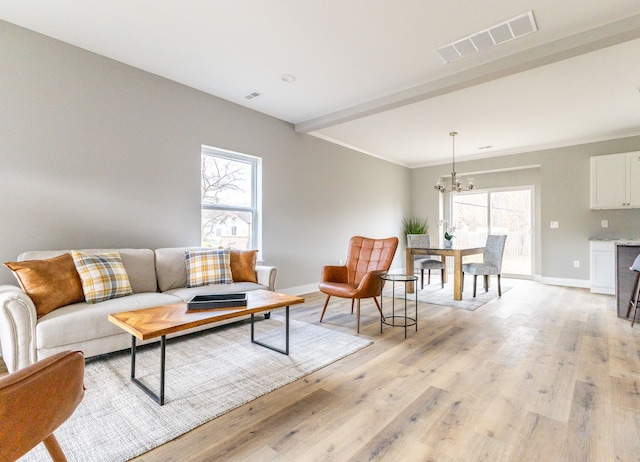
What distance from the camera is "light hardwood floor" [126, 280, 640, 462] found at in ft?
4.76

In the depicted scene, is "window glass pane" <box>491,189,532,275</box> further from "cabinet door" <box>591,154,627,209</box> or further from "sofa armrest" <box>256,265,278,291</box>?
"sofa armrest" <box>256,265,278,291</box>

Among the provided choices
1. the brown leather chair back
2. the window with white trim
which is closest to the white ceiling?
the window with white trim

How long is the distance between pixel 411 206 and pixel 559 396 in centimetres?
618

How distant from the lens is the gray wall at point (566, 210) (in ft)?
17.3

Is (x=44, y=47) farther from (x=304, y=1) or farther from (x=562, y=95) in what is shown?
(x=562, y=95)

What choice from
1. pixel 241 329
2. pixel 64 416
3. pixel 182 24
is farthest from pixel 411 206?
pixel 64 416

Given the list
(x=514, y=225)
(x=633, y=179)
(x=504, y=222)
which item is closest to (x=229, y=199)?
(x=504, y=222)

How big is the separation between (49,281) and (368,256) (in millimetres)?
A: 3025

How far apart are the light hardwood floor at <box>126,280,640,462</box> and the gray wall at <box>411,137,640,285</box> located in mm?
3031

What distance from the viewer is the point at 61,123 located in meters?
2.83

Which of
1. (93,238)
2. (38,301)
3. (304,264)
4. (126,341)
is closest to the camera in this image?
(38,301)

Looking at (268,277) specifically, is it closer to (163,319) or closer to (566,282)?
(163,319)

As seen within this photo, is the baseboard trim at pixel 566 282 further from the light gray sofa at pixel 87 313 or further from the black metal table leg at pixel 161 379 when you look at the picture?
the black metal table leg at pixel 161 379

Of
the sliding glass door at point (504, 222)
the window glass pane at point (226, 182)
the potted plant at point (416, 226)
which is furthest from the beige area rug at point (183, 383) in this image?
the sliding glass door at point (504, 222)
